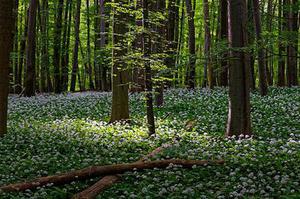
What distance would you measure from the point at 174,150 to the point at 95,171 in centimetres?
251

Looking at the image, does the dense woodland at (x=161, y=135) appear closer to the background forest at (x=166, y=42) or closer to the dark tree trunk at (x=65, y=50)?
the background forest at (x=166, y=42)

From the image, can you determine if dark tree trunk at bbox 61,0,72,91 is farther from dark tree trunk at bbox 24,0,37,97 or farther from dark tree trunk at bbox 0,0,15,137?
dark tree trunk at bbox 0,0,15,137

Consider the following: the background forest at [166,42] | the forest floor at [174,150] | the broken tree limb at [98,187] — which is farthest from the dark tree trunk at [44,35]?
the broken tree limb at [98,187]

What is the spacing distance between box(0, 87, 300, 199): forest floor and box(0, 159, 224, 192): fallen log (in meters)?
0.18

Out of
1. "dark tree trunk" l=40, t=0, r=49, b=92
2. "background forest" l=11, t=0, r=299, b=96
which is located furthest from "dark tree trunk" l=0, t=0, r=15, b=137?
"dark tree trunk" l=40, t=0, r=49, b=92

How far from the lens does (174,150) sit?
33.0 feet

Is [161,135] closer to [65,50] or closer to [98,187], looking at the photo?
[98,187]

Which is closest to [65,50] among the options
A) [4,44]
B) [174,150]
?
[4,44]

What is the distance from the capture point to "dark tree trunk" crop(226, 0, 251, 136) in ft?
37.7

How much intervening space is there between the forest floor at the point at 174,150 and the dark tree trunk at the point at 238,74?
61cm

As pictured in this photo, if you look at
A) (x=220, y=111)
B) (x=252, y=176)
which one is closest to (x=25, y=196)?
(x=252, y=176)

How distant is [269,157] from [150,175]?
3.01m

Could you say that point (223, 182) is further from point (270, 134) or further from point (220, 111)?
point (220, 111)

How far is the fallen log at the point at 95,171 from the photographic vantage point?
782cm
